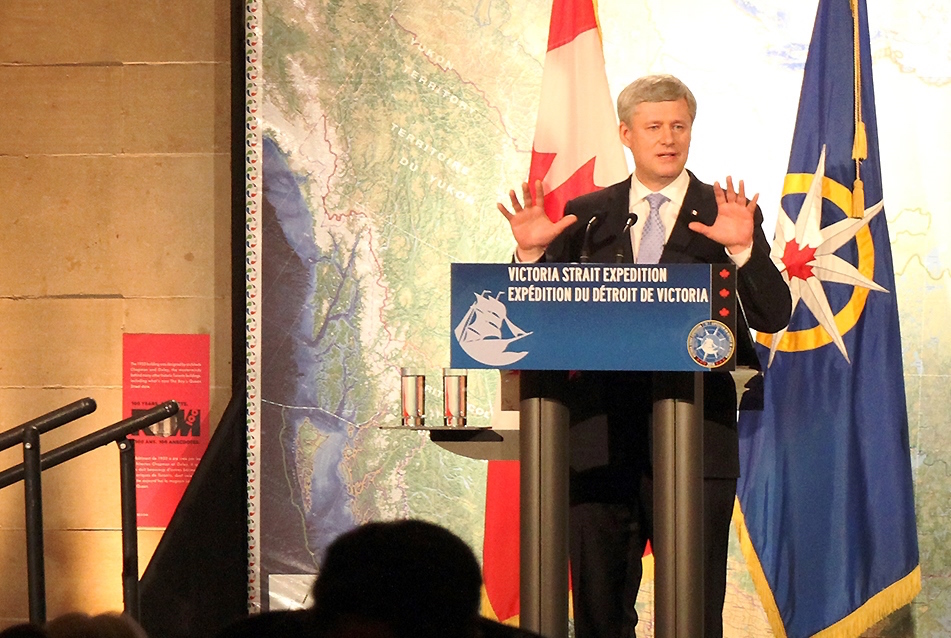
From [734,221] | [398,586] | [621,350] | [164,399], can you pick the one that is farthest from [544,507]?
[164,399]

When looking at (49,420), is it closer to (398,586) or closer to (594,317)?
(594,317)

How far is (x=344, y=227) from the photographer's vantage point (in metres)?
4.01

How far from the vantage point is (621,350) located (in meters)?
2.29

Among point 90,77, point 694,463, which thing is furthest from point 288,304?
point 694,463

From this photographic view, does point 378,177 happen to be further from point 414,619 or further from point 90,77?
point 414,619

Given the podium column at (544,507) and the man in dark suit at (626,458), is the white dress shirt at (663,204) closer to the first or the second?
the man in dark suit at (626,458)

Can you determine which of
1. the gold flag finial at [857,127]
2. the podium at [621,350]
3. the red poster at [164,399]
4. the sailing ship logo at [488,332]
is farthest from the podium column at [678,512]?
the red poster at [164,399]

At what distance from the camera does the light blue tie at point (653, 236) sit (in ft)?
12.1

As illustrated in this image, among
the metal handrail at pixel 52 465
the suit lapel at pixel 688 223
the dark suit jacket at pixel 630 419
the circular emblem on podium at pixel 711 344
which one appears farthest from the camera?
the suit lapel at pixel 688 223

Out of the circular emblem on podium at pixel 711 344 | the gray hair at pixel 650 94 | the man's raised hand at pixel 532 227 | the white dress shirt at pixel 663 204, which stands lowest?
the circular emblem on podium at pixel 711 344

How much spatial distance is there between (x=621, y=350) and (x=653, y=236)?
4.94ft

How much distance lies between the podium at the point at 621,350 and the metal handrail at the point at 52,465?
36.9 inches

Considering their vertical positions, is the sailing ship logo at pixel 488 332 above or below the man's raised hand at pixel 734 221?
below

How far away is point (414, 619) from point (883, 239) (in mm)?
3310
